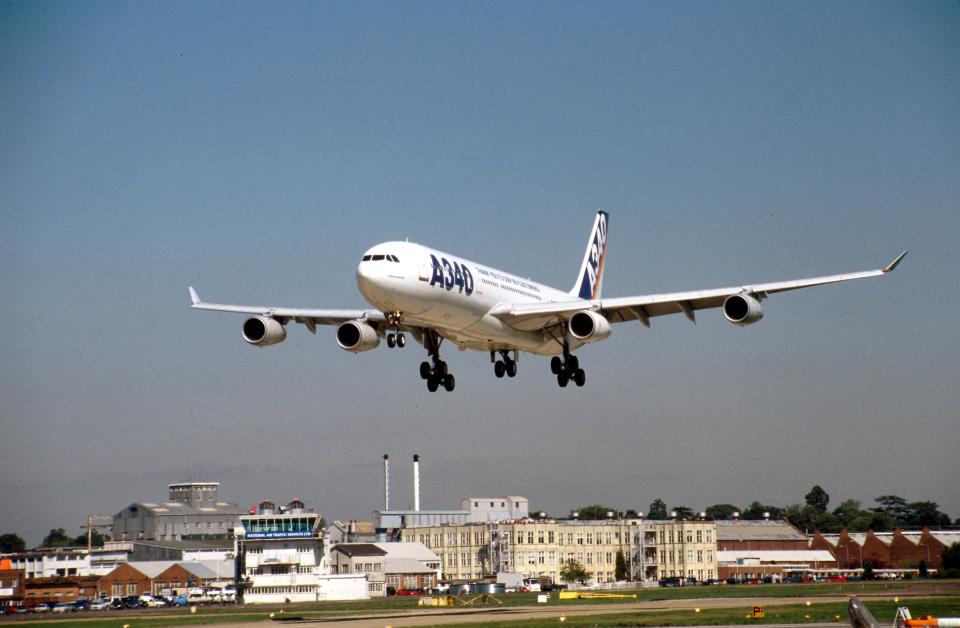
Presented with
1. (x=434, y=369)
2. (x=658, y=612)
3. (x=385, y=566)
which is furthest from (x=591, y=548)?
(x=434, y=369)

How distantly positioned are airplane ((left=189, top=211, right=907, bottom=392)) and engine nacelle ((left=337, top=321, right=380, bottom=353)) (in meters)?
0.05

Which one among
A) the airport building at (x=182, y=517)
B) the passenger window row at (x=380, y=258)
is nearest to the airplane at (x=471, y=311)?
the passenger window row at (x=380, y=258)

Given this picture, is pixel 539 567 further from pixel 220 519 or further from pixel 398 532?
pixel 220 519

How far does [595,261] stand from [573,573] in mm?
60935

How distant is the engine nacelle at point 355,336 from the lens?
59938mm

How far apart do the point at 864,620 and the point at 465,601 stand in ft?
244

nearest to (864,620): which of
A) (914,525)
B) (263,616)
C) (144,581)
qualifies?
(263,616)

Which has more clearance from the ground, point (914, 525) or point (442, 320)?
point (442, 320)

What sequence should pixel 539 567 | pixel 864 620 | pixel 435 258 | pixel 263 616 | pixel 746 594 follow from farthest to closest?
pixel 539 567 < pixel 746 594 < pixel 263 616 < pixel 435 258 < pixel 864 620

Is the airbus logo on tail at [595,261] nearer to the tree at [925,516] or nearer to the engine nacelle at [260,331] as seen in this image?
the engine nacelle at [260,331]

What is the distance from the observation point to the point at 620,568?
5556 inches

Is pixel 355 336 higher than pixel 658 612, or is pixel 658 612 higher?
pixel 355 336

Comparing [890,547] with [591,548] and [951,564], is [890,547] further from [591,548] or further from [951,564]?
[951,564]

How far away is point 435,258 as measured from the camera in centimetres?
5419
